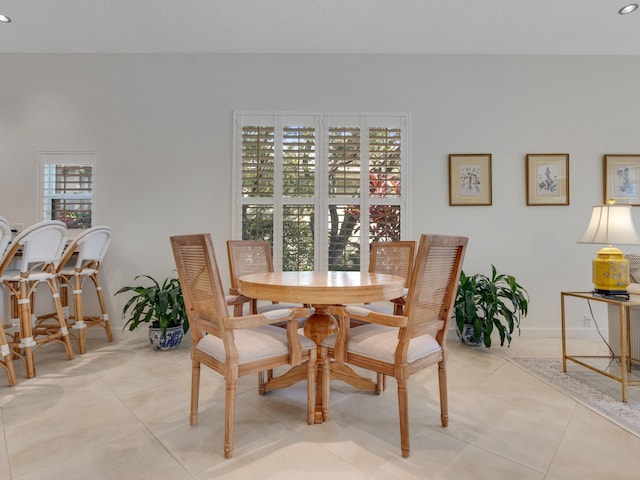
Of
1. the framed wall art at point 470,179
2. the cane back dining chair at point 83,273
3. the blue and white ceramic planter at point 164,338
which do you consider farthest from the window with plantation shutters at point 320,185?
the cane back dining chair at point 83,273

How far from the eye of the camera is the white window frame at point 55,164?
332cm

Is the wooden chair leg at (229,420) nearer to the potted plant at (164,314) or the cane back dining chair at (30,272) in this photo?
the potted plant at (164,314)

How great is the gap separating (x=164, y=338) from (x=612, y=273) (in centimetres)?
347

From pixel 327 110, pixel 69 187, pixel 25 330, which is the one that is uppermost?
pixel 327 110

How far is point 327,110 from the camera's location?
336 centimetres

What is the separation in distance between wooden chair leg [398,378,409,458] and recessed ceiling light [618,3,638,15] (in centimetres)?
360

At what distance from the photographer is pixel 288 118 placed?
132 inches

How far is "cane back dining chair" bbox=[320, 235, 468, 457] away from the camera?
1.40 meters

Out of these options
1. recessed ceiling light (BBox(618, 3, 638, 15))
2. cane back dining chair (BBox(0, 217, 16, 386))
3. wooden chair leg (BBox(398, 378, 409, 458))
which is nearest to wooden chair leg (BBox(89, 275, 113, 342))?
cane back dining chair (BBox(0, 217, 16, 386))

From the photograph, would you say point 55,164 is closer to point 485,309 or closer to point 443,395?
point 443,395

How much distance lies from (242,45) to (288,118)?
2.73ft

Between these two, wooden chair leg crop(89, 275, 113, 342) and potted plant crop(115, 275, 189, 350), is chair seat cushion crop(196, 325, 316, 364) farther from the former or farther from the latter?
wooden chair leg crop(89, 275, 113, 342)

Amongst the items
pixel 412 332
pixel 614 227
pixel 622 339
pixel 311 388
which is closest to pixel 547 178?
pixel 614 227

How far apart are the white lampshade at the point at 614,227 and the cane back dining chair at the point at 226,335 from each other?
216cm
